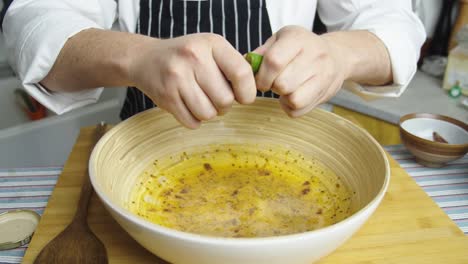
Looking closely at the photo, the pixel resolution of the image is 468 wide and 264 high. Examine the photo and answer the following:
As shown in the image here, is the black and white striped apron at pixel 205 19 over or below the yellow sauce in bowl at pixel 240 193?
over

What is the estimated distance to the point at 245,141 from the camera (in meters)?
0.70

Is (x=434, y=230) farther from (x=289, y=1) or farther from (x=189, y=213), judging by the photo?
(x=289, y=1)

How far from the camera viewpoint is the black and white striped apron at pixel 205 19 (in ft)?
2.65

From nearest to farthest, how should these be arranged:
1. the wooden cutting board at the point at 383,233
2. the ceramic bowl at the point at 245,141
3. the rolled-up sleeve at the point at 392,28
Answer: the ceramic bowl at the point at 245,141 < the wooden cutting board at the point at 383,233 < the rolled-up sleeve at the point at 392,28

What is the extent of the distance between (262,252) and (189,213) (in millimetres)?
168

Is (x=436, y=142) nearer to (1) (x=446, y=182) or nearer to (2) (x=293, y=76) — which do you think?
(1) (x=446, y=182)

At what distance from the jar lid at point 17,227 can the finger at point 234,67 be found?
0.34 metres

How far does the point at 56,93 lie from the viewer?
2.36 feet

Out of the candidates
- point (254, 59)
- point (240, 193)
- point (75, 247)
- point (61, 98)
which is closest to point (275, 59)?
point (254, 59)

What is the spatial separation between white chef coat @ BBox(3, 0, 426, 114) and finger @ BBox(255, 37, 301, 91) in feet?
1.02

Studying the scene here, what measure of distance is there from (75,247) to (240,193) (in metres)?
0.22

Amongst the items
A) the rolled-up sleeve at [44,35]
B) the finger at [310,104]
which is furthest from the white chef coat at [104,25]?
the finger at [310,104]

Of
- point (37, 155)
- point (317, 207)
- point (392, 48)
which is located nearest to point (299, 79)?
point (317, 207)

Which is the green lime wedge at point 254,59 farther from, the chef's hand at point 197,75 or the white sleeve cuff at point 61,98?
the white sleeve cuff at point 61,98
